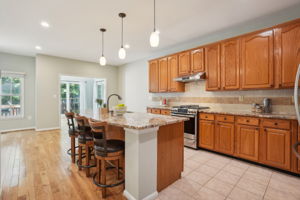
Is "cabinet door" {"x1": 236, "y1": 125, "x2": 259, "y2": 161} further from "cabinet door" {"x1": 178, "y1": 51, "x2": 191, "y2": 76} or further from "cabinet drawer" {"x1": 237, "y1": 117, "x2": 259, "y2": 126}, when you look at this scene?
"cabinet door" {"x1": 178, "y1": 51, "x2": 191, "y2": 76}

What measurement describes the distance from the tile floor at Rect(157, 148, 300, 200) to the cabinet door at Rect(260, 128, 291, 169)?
178mm

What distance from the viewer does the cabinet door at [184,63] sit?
377 cm

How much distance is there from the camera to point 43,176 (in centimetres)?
221

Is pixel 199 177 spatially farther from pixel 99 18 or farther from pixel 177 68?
pixel 99 18

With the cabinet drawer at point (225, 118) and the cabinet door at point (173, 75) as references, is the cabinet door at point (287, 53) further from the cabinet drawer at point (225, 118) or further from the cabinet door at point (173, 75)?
the cabinet door at point (173, 75)

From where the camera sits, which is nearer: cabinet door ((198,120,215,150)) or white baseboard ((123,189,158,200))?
white baseboard ((123,189,158,200))

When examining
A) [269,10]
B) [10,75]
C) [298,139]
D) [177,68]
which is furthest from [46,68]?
[298,139]

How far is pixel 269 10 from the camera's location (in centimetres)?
260

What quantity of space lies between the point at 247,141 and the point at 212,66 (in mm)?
1699

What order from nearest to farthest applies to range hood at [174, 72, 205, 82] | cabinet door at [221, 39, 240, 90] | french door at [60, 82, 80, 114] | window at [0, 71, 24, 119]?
cabinet door at [221, 39, 240, 90] → range hood at [174, 72, 205, 82] → window at [0, 71, 24, 119] → french door at [60, 82, 80, 114]

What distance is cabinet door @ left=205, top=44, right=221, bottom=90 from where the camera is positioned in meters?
3.22

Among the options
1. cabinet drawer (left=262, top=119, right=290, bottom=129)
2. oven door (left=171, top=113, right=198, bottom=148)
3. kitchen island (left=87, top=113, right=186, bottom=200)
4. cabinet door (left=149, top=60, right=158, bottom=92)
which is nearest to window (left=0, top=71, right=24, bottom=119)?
cabinet door (left=149, top=60, right=158, bottom=92)

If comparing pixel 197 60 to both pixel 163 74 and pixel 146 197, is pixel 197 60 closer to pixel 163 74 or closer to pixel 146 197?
pixel 163 74

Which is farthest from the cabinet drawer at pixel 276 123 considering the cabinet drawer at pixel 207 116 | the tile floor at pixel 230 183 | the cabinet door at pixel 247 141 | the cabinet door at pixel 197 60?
the cabinet door at pixel 197 60
